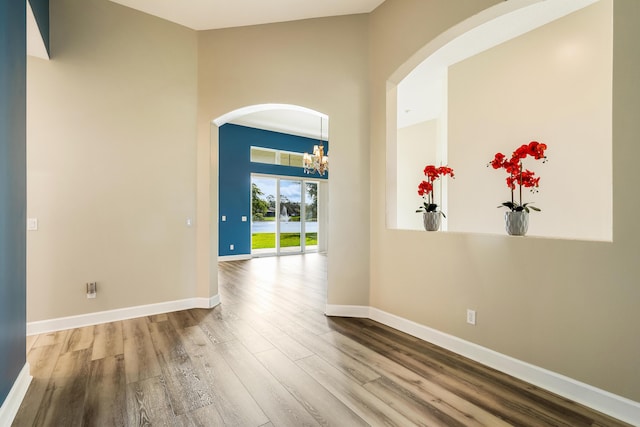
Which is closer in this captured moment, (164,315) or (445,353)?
(445,353)

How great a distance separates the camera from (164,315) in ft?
11.3

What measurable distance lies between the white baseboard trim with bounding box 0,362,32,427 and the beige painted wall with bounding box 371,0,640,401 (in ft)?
9.80

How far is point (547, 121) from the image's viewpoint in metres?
3.50

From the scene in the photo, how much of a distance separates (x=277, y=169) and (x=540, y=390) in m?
7.35

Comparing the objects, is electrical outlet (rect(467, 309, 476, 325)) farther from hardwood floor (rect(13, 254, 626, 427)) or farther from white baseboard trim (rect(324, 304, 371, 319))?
white baseboard trim (rect(324, 304, 371, 319))

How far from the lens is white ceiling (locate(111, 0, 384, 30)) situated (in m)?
3.23

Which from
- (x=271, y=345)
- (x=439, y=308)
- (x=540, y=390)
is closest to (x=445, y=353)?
(x=439, y=308)

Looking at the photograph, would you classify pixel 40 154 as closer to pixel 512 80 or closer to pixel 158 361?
pixel 158 361

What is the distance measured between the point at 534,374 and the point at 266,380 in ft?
6.30

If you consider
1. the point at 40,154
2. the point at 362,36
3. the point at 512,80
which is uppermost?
the point at 362,36

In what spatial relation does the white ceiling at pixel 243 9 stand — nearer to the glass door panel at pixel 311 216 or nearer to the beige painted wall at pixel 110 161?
the beige painted wall at pixel 110 161

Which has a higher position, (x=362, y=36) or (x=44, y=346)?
(x=362, y=36)

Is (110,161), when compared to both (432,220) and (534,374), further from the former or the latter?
(534,374)

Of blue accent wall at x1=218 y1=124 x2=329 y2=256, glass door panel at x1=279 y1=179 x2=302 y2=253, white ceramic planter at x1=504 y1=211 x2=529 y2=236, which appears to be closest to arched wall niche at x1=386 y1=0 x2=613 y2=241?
white ceramic planter at x1=504 y1=211 x2=529 y2=236
